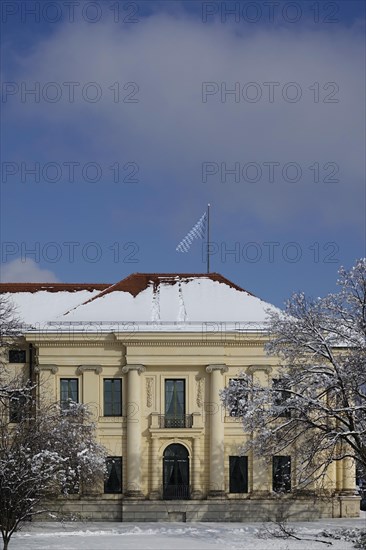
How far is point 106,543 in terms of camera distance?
36.6 meters

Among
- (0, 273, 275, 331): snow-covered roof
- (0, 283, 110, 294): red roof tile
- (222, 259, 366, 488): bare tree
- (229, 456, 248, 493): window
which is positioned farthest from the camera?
(0, 283, 110, 294): red roof tile

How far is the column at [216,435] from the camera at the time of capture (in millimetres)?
46562

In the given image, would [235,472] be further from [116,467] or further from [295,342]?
[295,342]

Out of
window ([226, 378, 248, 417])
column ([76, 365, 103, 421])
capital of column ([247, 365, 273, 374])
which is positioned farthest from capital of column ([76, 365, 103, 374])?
window ([226, 378, 248, 417])

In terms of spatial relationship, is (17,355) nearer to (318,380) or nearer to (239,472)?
(239,472)

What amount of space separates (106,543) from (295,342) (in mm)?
10904

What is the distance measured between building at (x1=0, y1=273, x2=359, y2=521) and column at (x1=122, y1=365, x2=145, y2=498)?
0.05 metres

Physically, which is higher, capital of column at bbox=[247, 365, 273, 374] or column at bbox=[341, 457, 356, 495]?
capital of column at bbox=[247, 365, 273, 374]

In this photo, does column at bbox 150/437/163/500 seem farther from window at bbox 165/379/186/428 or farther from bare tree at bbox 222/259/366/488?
bare tree at bbox 222/259/366/488

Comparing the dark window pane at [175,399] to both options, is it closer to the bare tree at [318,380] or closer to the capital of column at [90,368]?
the capital of column at [90,368]

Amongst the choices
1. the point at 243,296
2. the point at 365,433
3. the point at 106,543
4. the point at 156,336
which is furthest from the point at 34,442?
the point at 243,296

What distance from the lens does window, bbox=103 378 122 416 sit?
156 ft

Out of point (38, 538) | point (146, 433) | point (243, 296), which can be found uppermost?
point (243, 296)

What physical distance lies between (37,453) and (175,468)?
17991mm
